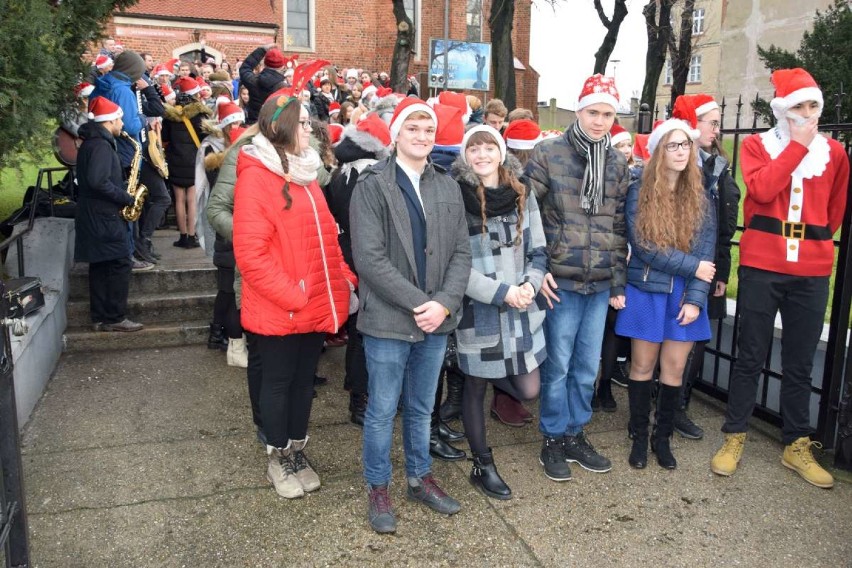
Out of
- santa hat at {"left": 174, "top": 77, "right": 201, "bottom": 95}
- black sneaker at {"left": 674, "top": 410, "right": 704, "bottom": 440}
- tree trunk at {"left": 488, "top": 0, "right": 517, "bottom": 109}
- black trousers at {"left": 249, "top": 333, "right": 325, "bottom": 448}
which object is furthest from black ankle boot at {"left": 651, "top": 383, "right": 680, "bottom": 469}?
tree trunk at {"left": 488, "top": 0, "right": 517, "bottom": 109}

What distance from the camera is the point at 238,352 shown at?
563 centimetres

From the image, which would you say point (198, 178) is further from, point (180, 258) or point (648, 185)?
point (648, 185)

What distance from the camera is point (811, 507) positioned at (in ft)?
12.2

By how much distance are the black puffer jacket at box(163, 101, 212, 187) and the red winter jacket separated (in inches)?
181

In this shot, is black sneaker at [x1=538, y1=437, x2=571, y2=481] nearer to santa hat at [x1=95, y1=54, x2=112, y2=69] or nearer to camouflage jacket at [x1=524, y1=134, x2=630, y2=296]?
camouflage jacket at [x1=524, y1=134, x2=630, y2=296]

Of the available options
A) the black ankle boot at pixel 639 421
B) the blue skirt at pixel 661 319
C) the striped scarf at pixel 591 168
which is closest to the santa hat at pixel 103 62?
the striped scarf at pixel 591 168

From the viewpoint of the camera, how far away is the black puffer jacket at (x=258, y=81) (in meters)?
7.58

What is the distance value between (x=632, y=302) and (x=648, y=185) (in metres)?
0.65

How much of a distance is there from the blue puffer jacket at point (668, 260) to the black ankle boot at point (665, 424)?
0.54 m

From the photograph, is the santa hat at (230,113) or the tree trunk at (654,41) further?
the tree trunk at (654,41)

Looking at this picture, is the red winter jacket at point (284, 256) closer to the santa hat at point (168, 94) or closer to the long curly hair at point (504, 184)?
the long curly hair at point (504, 184)

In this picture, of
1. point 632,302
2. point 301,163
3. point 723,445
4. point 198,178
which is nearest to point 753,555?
point 723,445

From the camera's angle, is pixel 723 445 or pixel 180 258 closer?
pixel 723 445

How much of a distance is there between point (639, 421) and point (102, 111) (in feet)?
15.7
